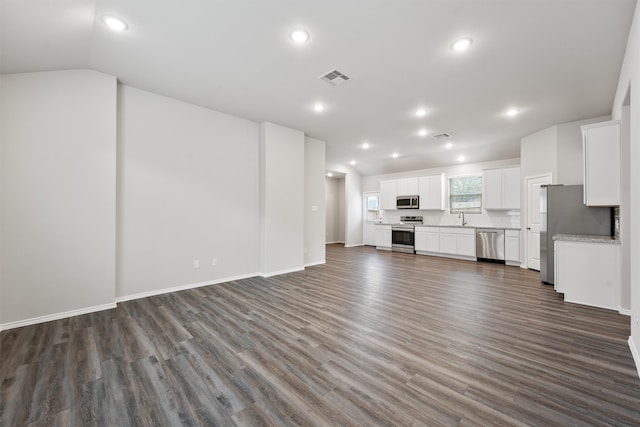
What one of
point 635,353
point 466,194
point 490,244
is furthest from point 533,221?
point 635,353

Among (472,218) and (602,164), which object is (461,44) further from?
(472,218)

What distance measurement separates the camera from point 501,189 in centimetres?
659

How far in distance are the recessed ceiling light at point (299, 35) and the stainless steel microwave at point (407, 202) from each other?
6.61 meters

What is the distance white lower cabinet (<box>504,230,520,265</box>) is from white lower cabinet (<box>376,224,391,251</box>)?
3.22m

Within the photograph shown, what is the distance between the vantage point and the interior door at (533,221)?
543cm

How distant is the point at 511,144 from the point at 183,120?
22.9 ft

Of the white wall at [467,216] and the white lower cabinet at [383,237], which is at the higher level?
the white wall at [467,216]

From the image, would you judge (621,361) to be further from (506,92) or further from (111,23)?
(111,23)

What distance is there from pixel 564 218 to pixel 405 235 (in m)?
4.27

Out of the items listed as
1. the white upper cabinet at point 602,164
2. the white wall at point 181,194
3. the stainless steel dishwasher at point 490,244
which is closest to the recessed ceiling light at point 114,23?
the white wall at point 181,194

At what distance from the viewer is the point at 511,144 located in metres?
6.23

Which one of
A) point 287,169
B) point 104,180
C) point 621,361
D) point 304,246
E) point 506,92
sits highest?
point 506,92

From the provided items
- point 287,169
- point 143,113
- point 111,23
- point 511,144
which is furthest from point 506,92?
point 143,113

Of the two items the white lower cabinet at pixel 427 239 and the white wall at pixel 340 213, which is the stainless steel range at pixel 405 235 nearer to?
the white lower cabinet at pixel 427 239
